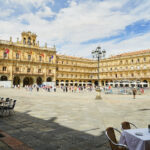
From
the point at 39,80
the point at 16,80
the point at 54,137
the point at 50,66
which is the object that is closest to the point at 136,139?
the point at 54,137

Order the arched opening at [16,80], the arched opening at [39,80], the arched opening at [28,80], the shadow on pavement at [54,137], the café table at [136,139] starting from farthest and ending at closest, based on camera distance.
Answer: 1. the arched opening at [39,80]
2. the arched opening at [28,80]
3. the arched opening at [16,80]
4. the shadow on pavement at [54,137]
5. the café table at [136,139]

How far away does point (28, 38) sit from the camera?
4759cm

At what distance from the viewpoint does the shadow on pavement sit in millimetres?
3799

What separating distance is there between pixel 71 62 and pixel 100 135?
55996 mm

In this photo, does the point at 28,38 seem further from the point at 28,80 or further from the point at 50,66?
the point at 28,80

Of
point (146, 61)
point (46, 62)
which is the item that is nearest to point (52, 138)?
point (46, 62)

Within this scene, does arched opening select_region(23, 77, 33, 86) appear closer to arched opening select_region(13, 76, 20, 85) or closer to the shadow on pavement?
arched opening select_region(13, 76, 20, 85)

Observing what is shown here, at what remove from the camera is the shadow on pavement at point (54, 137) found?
380 cm

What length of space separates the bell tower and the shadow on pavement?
4500cm

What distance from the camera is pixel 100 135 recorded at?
4672 mm

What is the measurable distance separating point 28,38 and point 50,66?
11052 mm

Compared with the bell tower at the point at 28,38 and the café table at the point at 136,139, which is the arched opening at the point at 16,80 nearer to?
the bell tower at the point at 28,38

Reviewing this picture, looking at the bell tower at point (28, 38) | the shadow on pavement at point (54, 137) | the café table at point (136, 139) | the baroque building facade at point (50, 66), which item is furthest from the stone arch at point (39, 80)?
the café table at point (136, 139)

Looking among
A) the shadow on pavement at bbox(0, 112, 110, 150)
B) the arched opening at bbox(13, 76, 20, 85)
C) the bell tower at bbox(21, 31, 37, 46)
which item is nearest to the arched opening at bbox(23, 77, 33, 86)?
the arched opening at bbox(13, 76, 20, 85)
